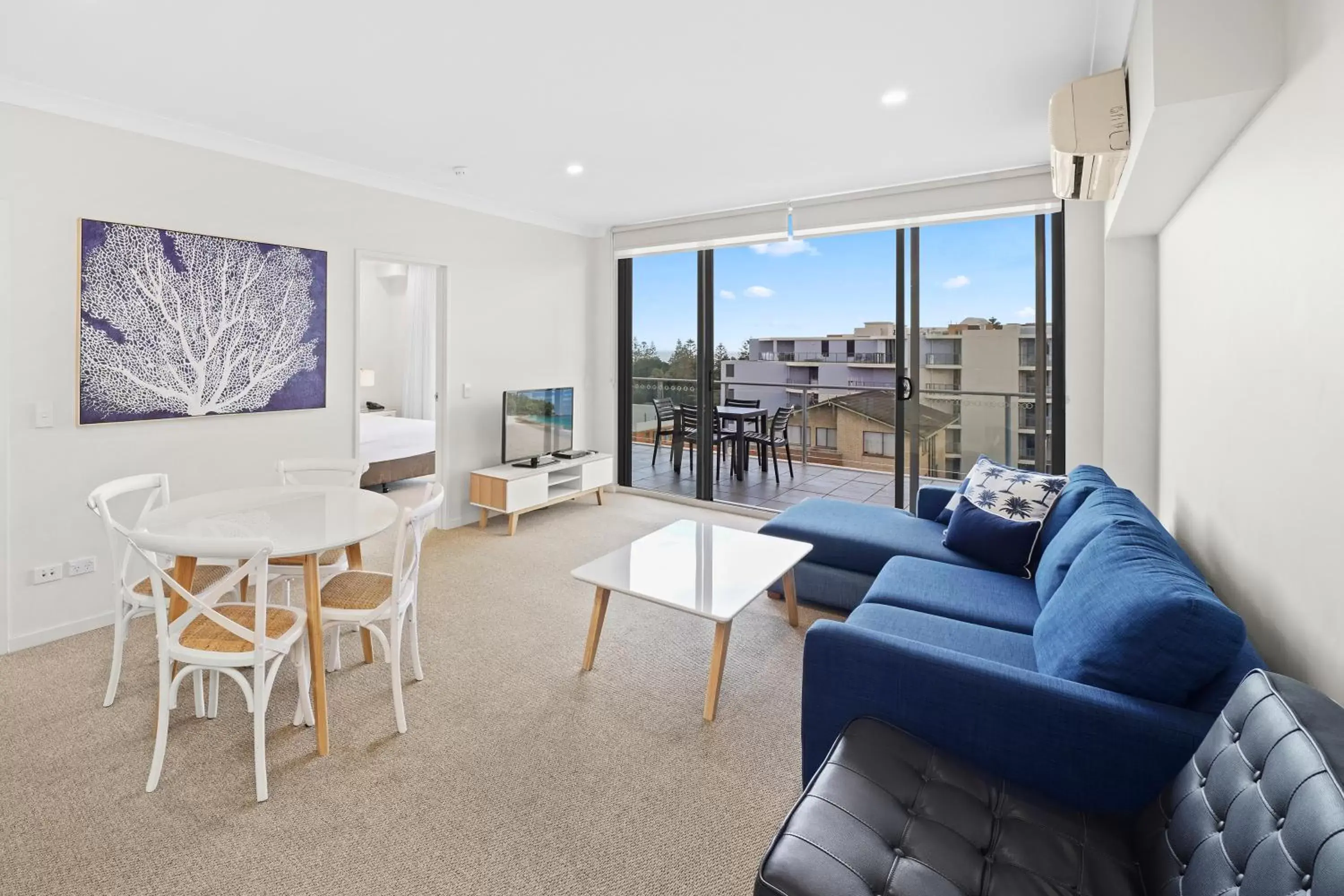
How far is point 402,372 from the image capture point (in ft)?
26.5

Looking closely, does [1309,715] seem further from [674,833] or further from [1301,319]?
[674,833]

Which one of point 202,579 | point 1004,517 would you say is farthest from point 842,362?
point 202,579

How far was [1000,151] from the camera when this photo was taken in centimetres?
380

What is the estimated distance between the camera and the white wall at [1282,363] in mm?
1312

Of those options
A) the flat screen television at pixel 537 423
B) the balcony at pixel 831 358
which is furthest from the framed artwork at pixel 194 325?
the balcony at pixel 831 358

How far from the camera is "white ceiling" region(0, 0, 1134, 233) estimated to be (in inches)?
92.6

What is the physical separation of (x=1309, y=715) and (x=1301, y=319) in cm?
90

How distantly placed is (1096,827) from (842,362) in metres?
4.51

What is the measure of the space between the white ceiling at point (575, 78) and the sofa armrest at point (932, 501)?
1.93 metres

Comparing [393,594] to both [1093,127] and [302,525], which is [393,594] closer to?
[302,525]

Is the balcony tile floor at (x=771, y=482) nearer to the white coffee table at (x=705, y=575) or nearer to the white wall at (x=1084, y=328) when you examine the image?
the white wall at (x=1084, y=328)

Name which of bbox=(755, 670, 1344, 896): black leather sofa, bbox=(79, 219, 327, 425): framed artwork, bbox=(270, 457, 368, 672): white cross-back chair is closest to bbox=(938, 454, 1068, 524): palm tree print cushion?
bbox=(755, 670, 1344, 896): black leather sofa

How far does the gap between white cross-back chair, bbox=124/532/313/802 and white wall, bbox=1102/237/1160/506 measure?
158 inches

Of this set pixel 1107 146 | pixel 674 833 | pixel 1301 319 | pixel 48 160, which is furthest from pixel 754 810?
pixel 48 160
